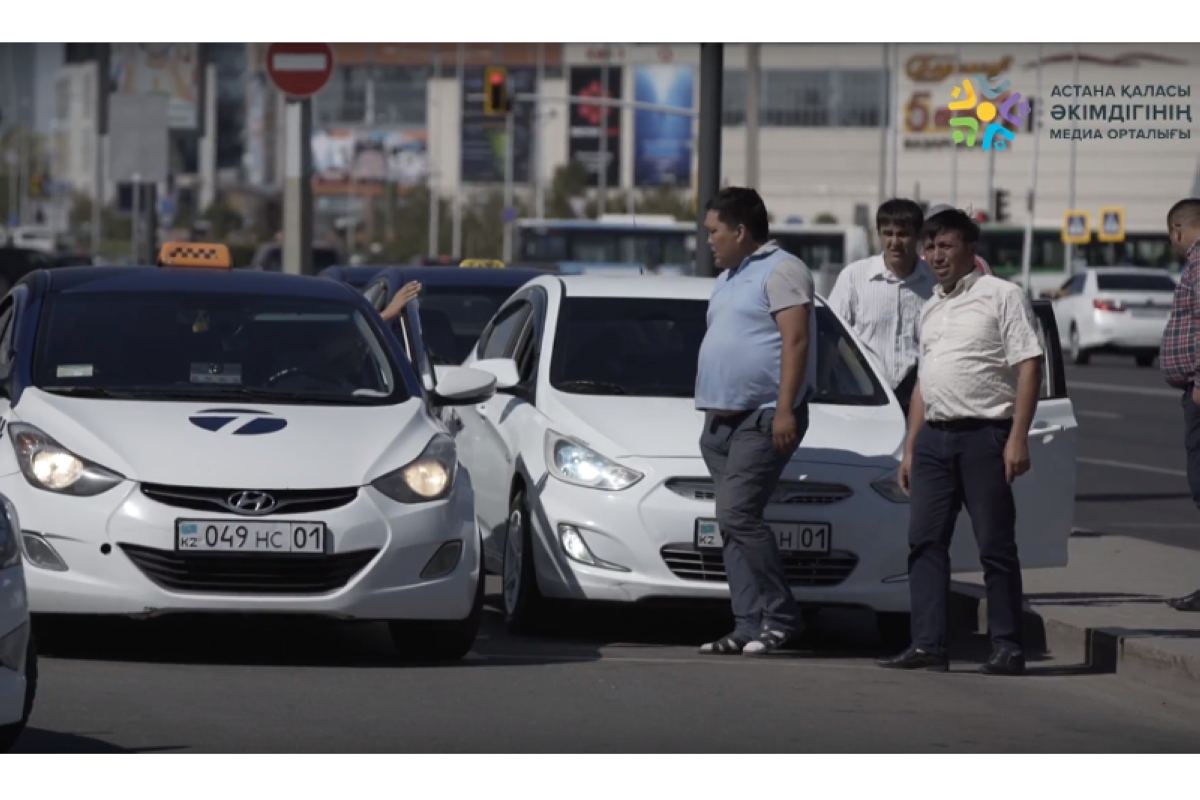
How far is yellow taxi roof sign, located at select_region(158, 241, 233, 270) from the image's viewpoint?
1246 cm

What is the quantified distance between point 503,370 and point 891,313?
185 centimetres

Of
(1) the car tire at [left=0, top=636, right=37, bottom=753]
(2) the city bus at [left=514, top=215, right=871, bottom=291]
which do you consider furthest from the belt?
(2) the city bus at [left=514, top=215, right=871, bottom=291]

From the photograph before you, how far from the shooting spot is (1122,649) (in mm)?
9391

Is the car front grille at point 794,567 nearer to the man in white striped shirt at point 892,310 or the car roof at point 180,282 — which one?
the man in white striped shirt at point 892,310

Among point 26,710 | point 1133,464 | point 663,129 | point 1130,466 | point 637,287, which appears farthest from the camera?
point 663,129

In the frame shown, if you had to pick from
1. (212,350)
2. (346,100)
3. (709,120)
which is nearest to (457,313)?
(709,120)

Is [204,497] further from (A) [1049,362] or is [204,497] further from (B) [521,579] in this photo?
(A) [1049,362]

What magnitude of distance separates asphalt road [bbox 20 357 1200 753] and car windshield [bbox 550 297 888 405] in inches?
41.2

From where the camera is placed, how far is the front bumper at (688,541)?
31.3 feet

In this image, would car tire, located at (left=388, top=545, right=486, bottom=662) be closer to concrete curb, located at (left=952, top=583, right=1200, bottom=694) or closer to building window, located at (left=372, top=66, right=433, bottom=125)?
concrete curb, located at (left=952, top=583, right=1200, bottom=694)

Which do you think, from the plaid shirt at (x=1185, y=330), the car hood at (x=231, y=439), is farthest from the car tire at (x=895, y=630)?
the car hood at (x=231, y=439)

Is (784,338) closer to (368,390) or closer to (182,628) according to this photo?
(368,390)

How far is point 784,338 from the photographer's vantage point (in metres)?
9.14
